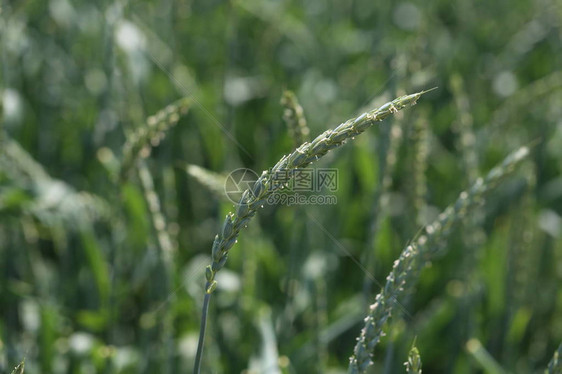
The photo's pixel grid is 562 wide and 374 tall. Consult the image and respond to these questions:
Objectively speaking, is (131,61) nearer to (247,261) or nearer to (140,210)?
(140,210)

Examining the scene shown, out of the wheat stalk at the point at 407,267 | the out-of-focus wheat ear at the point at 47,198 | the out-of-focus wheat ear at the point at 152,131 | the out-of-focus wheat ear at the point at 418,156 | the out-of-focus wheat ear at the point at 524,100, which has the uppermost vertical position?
the out-of-focus wheat ear at the point at 47,198

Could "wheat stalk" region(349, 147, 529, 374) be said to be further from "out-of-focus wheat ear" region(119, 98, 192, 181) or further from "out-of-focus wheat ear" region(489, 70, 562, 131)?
"out-of-focus wheat ear" region(489, 70, 562, 131)

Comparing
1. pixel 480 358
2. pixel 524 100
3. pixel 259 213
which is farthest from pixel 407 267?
pixel 259 213

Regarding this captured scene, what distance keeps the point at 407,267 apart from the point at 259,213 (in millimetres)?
1563

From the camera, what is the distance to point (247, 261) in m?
2.08

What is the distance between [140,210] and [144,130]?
0.85 m

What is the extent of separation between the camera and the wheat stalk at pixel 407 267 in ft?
3.12

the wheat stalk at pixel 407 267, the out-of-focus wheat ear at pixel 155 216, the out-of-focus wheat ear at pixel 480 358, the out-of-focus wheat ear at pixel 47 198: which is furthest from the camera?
the out-of-focus wheat ear at pixel 47 198

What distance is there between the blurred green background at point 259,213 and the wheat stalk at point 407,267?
0.82 ft

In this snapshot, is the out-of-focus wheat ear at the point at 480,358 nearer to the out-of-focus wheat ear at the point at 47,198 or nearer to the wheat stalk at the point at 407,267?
the wheat stalk at the point at 407,267

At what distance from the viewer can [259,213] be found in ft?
8.38

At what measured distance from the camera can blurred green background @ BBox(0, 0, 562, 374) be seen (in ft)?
6.19

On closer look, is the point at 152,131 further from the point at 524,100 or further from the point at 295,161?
the point at 524,100

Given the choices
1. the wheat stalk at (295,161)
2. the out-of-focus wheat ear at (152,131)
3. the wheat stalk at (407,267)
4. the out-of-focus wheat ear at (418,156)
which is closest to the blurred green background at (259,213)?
the out-of-focus wheat ear at (418,156)
